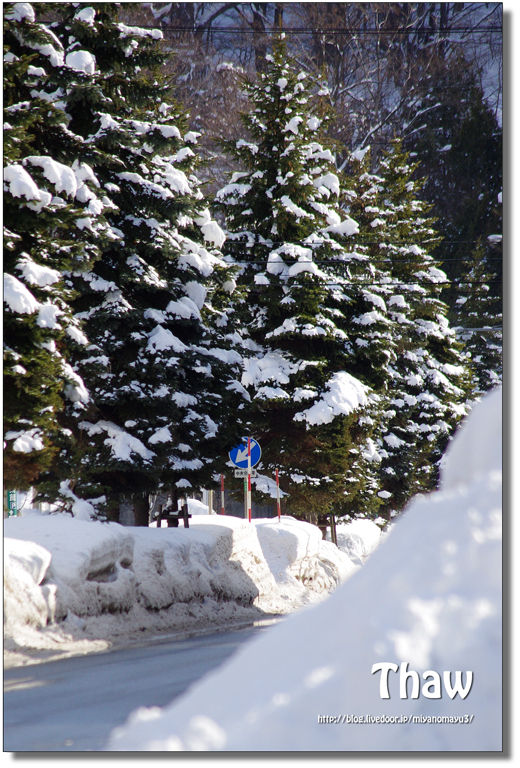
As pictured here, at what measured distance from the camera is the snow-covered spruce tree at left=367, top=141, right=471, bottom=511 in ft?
83.4

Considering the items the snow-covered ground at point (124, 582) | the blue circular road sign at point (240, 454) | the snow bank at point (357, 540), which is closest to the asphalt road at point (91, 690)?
the snow-covered ground at point (124, 582)

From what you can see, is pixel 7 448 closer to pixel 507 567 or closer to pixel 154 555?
pixel 154 555

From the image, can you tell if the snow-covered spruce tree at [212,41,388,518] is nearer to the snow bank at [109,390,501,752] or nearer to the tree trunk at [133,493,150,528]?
the tree trunk at [133,493,150,528]

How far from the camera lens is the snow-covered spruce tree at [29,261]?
8000mm

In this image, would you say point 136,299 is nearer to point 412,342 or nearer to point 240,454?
point 240,454

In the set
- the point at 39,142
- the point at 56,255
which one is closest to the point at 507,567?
the point at 56,255

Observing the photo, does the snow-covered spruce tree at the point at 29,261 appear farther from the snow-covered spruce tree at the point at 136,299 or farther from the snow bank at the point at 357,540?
the snow bank at the point at 357,540

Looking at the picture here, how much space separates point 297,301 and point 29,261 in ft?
35.3

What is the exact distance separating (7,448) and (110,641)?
2464 millimetres

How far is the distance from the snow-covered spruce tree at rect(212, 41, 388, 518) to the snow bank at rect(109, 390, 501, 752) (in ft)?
52.6

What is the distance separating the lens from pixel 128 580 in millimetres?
9211

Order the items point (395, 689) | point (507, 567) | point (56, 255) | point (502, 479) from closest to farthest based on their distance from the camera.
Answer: point (395, 689) < point (507, 567) < point (502, 479) < point (56, 255)

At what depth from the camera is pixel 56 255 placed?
29.7ft

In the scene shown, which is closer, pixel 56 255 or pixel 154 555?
pixel 56 255
